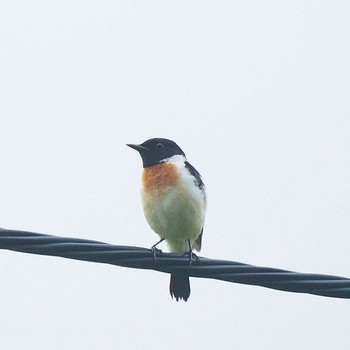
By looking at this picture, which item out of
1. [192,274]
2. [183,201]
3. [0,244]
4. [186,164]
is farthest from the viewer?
[186,164]

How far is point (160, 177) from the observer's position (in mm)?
7590

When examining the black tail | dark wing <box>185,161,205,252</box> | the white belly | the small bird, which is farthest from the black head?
the black tail

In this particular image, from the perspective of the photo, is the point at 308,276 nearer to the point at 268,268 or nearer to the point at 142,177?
the point at 268,268

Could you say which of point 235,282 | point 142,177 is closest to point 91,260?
point 235,282

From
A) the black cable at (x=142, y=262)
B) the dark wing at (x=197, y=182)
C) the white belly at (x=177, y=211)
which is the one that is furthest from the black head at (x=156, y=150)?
the black cable at (x=142, y=262)

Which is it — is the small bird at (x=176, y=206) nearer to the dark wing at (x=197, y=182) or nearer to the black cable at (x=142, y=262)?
the dark wing at (x=197, y=182)

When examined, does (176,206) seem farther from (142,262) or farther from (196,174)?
(142,262)

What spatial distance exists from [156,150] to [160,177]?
0.67 meters

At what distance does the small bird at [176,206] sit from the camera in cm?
731

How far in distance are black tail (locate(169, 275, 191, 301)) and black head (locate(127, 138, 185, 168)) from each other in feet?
4.70

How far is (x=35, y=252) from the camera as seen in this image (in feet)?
14.0

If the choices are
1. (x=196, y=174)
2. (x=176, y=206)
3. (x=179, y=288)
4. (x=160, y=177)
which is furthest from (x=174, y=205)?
(x=179, y=288)

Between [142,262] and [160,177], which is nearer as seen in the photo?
[142,262]

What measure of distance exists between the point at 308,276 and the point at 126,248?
959mm
